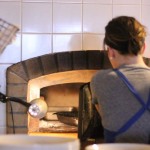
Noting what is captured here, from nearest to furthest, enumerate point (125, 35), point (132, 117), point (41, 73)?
point (132, 117)
point (125, 35)
point (41, 73)

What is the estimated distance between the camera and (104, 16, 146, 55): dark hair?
97 centimetres

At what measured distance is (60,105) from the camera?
1.97 m

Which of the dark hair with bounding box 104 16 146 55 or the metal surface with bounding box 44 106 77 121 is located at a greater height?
the dark hair with bounding box 104 16 146 55

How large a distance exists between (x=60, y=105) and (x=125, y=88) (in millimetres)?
1117

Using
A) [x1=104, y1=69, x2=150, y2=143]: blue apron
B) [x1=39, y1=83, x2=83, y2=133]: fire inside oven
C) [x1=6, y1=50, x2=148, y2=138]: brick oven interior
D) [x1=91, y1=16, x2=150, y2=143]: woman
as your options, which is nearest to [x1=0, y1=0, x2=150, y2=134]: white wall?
[x1=6, y1=50, x2=148, y2=138]: brick oven interior

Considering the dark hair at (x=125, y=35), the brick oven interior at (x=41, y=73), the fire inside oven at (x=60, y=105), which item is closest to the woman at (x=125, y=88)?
the dark hair at (x=125, y=35)

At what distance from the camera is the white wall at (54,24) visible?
1.74m

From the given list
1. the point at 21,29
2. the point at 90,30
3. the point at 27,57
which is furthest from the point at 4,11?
the point at 90,30

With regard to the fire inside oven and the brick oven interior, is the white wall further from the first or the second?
the fire inside oven

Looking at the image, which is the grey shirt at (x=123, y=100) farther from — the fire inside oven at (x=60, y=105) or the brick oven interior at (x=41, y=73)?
the fire inside oven at (x=60, y=105)

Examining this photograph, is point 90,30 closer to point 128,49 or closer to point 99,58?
point 99,58

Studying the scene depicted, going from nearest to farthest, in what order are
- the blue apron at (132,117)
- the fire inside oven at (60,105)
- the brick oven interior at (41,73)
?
1. the blue apron at (132,117)
2. the brick oven interior at (41,73)
3. the fire inside oven at (60,105)

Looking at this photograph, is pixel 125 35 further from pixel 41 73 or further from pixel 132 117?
pixel 41 73

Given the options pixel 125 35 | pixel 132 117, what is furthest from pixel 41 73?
pixel 132 117
